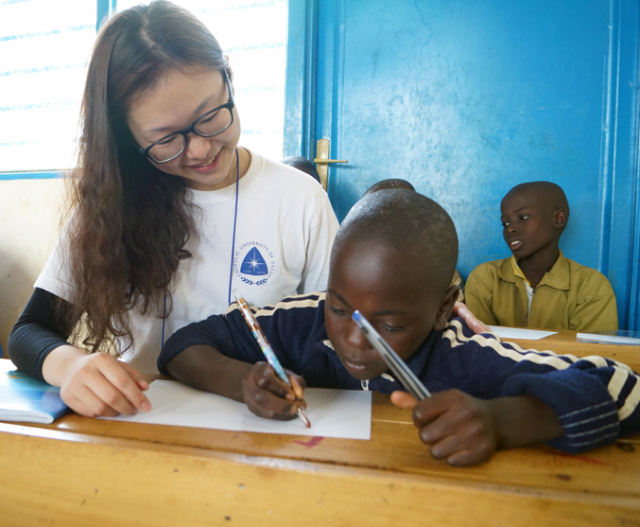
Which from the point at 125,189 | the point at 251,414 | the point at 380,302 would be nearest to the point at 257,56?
the point at 125,189

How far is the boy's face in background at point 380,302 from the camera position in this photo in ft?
2.33

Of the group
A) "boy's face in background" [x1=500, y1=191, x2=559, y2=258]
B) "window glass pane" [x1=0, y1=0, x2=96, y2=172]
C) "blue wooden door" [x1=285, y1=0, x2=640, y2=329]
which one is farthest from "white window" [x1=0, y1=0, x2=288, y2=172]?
"boy's face in background" [x1=500, y1=191, x2=559, y2=258]

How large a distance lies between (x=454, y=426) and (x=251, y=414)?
11.1 inches

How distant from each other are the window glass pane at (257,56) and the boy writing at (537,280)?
1458mm

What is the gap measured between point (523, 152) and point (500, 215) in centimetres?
37

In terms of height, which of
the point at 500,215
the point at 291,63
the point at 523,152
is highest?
the point at 291,63

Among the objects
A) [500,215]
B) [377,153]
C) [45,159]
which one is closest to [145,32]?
[377,153]

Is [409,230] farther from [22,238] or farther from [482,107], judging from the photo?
[22,238]

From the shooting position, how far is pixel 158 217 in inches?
44.9

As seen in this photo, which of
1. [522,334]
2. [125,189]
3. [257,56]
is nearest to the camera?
[125,189]

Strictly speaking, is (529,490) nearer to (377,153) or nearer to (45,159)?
(377,153)

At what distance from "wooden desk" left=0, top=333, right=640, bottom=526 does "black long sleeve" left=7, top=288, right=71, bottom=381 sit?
28 centimetres

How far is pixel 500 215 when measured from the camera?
8.39ft

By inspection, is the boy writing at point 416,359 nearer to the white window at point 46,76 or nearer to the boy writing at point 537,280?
the boy writing at point 537,280
